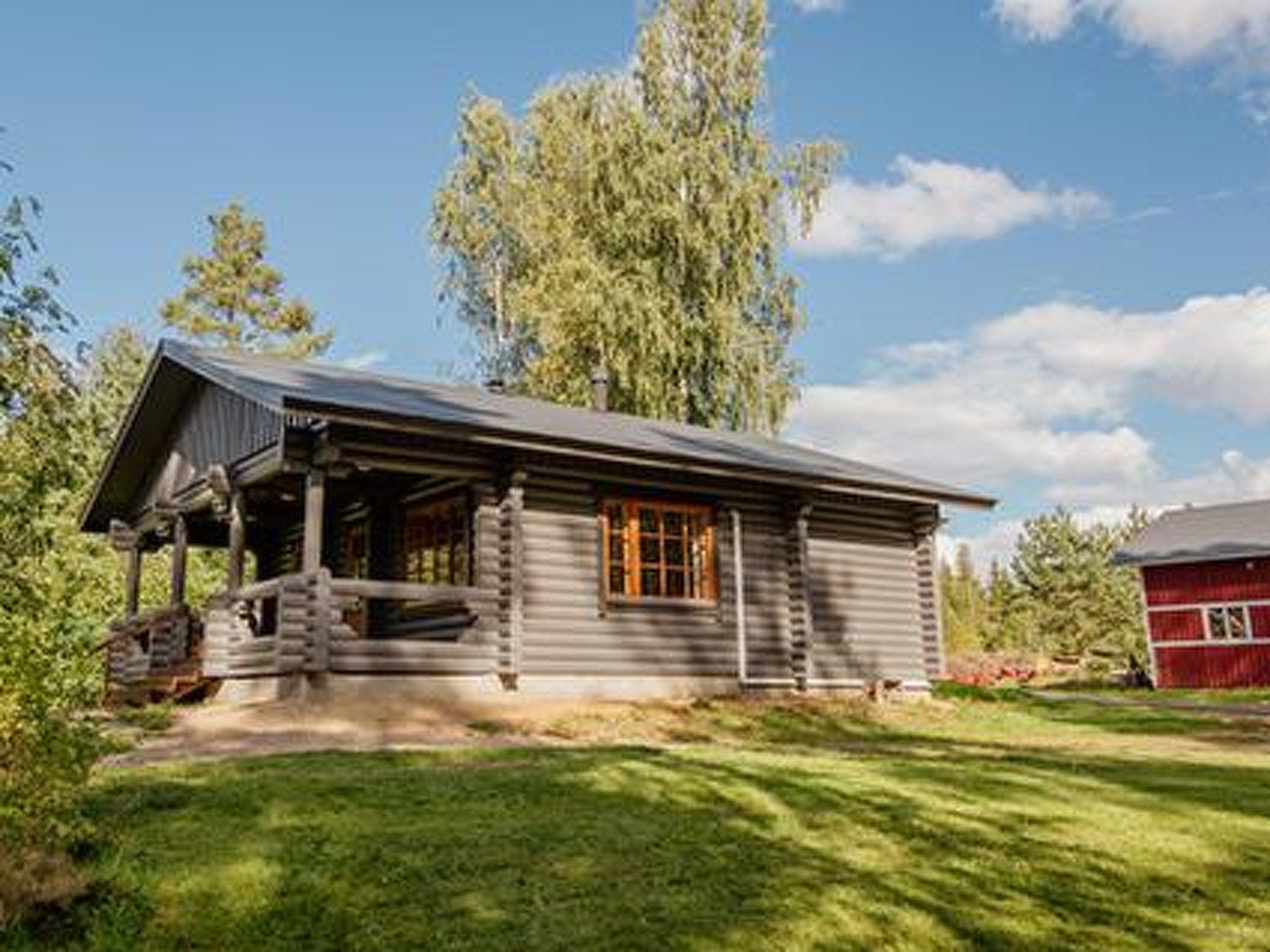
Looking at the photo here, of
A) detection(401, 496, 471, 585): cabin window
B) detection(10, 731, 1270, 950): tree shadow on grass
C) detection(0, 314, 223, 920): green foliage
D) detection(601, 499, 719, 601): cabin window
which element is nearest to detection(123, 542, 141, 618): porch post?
detection(0, 314, 223, 920): green foliage

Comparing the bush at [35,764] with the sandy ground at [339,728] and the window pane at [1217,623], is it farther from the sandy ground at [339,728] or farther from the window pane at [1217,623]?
the window pane at [1217,623]

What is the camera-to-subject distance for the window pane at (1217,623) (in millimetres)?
29078

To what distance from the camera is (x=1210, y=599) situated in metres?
29.4

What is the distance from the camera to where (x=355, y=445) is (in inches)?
524

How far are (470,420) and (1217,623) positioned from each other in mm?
22989

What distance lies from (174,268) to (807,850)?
132ft

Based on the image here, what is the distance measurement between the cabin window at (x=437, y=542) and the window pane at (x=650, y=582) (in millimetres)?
2391

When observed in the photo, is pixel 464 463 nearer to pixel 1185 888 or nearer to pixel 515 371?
pixel 1185 888

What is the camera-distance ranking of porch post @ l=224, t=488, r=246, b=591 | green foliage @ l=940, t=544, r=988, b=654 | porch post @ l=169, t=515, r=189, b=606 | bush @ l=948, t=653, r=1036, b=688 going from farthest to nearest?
1. green foliage @ l=940, t=544, r=988, b=654
2. bush @ l=948, t=653, r=1036, b=688
3. porch post @ l=169, t=515, r=189, b=606
4. porch post @ l=224, t=488, r=246, b=591

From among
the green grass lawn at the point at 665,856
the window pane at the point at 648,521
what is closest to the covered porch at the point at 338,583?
the window pane at the point at 648,521

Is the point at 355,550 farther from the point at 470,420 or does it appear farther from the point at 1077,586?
the point at 1077,586

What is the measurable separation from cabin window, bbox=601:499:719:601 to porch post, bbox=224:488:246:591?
4.57 m

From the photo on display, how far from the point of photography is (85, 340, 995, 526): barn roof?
43.0ft

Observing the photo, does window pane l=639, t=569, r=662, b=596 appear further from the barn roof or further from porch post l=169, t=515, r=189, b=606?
porch post l=169, t=515, r=189, b=606
